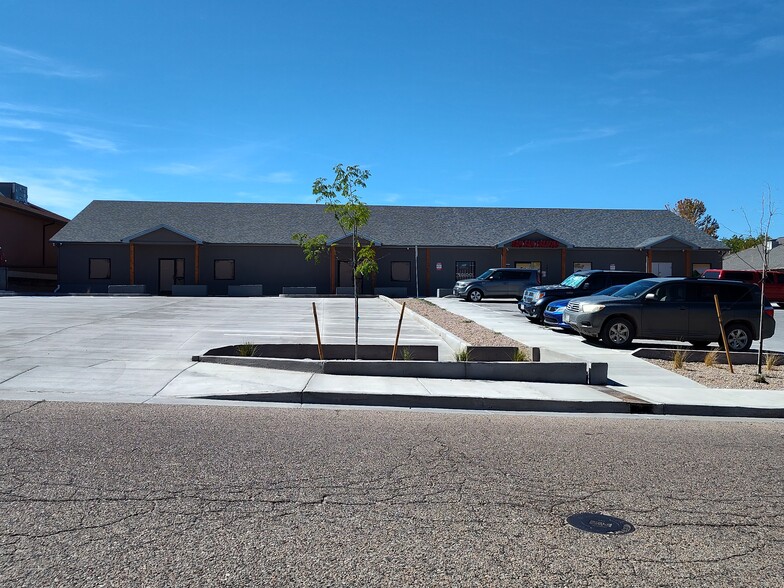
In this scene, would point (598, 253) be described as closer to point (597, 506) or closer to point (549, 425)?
point (549, 425)

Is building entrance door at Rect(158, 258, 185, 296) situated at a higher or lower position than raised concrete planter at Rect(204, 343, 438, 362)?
higher

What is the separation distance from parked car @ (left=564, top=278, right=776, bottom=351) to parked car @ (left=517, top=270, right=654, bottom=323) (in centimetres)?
580

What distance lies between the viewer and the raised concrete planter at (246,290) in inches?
1646

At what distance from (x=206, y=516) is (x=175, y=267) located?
40.2 m

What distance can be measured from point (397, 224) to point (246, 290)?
11111mm

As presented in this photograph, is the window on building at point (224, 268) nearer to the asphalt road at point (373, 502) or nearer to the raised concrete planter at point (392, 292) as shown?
the raised concrete planter at point (392, 292)

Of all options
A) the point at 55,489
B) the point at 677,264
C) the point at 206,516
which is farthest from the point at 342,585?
the point at 677,264

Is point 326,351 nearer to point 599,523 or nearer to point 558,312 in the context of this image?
point 558,312

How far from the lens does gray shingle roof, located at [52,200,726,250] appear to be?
44.0 meters

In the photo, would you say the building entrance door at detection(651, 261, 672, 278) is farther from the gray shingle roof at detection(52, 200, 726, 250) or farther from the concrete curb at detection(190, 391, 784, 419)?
the concrete curb at detection(190, 391, 784, 419)

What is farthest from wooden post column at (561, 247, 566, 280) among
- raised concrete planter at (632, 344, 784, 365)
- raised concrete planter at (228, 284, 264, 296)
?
raised concrete planter at (632, 344, 784, 365)

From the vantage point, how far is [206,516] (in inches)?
200

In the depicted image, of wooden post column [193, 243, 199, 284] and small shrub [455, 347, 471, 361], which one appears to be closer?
small shrub [455, 347, 471, 361]

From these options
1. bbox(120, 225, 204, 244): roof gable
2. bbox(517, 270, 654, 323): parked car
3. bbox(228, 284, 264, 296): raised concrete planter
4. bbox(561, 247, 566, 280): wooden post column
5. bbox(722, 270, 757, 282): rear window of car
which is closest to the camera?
bbox(517, 270, 654, 323): parked car
